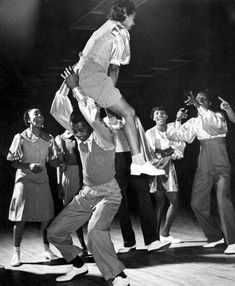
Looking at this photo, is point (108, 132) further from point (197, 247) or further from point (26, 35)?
point (26, 35)

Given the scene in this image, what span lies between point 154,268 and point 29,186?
1.47 meters

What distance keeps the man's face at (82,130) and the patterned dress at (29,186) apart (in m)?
1.14

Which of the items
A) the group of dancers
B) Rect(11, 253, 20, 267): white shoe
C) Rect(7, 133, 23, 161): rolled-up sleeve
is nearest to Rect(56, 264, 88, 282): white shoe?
the group of dancers

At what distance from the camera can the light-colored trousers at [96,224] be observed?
3.35m

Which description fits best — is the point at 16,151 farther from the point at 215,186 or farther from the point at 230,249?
the point at 230,249

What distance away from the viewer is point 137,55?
28.8 feet

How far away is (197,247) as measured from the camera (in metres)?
4.79

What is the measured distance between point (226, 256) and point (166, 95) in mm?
6872

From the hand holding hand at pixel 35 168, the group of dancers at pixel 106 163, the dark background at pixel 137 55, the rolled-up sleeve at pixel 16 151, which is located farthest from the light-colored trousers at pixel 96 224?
the dark background at pixel 137 55

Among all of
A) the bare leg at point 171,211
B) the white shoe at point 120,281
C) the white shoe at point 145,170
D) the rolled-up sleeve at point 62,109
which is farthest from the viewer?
the bare leg at point 171,211

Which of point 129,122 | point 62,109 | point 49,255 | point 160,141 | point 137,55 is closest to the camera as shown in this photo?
point 129,122

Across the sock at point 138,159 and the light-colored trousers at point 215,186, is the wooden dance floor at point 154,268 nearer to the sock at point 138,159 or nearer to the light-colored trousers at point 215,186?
the light-colored trousers at point 215,186

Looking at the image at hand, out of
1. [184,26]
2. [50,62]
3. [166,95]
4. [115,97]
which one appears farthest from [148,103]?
[115,97]

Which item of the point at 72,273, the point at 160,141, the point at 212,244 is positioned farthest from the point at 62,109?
the point at 212,244
